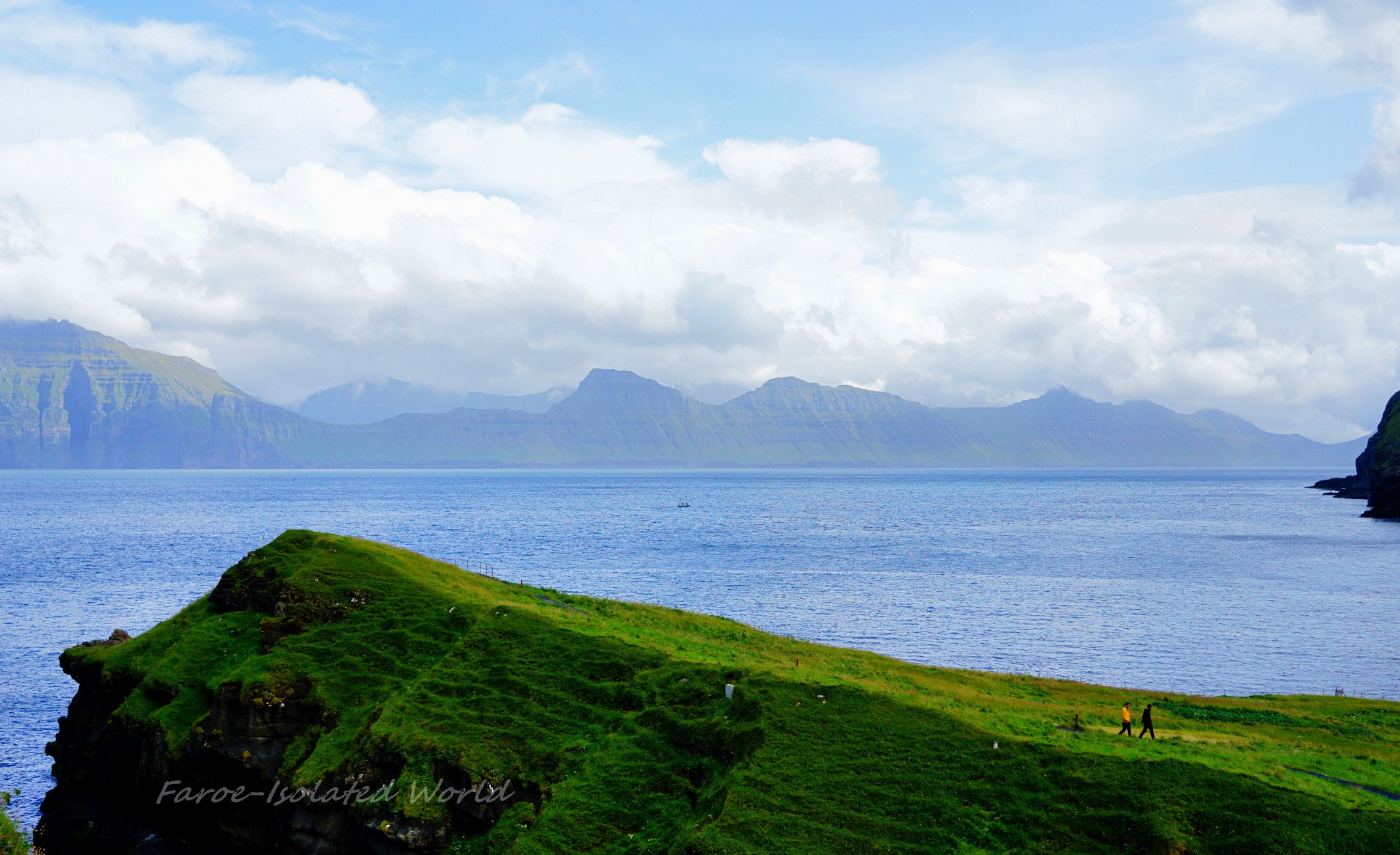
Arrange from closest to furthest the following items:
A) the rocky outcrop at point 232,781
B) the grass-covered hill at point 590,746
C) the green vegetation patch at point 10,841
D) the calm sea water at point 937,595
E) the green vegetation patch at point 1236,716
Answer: the grass-covered hill at point 590,746
the green vegetation patch at point 10,841
the rocky outcrop at point 232,781
the green vegetation patch at point 1236,716
the calm sea water at point 937,595

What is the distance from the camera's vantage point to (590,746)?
39.4 meters

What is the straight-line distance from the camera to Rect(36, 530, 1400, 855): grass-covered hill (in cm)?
3306

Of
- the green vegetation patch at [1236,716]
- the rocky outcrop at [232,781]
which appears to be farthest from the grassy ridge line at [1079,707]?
the rocky outcrop at [232,781]

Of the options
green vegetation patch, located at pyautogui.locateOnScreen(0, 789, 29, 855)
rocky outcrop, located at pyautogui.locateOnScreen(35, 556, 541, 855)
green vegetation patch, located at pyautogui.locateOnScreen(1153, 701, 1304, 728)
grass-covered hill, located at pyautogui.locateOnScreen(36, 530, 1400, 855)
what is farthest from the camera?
green vegetation patch, located at pyautogui.locateOnScreen(1153, 701, 1304, 728)

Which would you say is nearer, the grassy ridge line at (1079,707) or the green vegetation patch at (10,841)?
the green vegetation patch at (10,841)

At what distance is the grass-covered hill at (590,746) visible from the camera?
108ft

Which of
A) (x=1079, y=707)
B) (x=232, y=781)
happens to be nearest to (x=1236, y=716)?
(x=1079, y=707)

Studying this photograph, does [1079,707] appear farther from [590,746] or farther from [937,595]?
[937,595]

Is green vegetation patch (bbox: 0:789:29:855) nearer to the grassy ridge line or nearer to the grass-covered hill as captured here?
the grass-covered hill

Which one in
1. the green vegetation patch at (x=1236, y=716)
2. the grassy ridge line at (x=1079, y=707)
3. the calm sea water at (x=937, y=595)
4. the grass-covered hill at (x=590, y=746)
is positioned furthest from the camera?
the calm sea water at (x=937, y=595)

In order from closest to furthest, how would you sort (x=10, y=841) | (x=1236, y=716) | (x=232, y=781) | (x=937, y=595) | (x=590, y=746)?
1. (x=10, y=841)
2. (x=590, y=746)
3. (x=232, y=781)
4. (x=1236, y=716)
5. (x=937, y=595)

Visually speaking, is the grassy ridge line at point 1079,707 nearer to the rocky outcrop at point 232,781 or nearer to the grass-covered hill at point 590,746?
the grass-covered hill at point 590,746

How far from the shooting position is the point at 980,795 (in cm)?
3441

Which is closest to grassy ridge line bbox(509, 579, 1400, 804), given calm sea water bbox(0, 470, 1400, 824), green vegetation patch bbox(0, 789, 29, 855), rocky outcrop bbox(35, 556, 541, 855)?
rocky outcrop bbox(35, 556, 541, 855)
